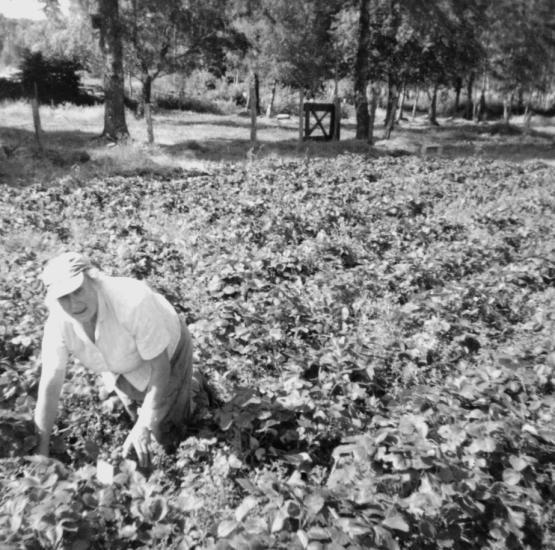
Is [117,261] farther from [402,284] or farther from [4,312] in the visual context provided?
[402,284]

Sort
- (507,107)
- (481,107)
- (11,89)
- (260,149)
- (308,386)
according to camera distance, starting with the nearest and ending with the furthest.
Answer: (308,386), (260,149), (11,89), (507,107), (481,107)

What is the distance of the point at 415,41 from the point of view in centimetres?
2125

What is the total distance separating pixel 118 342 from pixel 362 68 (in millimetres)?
20298

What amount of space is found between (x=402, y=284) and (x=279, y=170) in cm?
699

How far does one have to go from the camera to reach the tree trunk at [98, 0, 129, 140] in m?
15.3

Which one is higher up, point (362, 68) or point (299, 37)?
point (299, 37)

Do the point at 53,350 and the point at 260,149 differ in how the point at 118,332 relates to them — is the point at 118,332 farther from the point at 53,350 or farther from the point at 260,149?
the point at 260,149

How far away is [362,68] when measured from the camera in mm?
20469

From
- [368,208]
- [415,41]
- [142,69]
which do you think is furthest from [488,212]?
[142,69]

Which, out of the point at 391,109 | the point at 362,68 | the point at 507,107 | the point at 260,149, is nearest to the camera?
the point at 260,149

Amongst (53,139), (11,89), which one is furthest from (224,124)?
(11,89)

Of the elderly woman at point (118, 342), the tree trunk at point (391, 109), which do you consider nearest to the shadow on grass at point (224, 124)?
the tree trunk at point (391, 109)

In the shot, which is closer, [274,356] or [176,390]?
[176,390]

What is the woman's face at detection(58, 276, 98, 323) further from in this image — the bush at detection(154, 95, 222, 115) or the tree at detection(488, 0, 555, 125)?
the bush at detection(154, 95, 222, 115)
